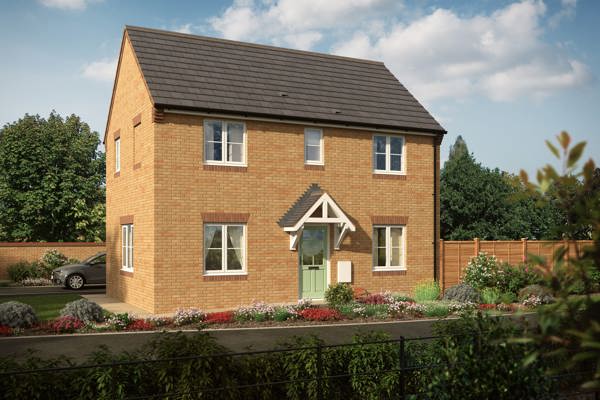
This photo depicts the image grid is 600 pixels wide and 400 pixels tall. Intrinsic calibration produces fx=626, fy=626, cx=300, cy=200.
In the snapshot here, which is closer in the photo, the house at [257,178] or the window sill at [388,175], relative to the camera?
the house at [257,178]

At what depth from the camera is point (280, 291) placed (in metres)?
19.6

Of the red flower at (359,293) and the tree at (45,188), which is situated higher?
the tree at (45,188)

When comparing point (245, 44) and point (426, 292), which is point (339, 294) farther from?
point (245, 44)

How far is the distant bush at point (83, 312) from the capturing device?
15.9 metres

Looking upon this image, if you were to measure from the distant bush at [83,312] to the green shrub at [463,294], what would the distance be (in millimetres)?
10670

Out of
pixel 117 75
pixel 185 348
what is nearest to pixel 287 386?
pixel 185 348

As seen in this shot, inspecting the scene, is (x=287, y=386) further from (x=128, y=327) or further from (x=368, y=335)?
(x=128, y=327)

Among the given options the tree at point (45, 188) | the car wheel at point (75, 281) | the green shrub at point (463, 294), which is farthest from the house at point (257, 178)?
the tree at point (45, 188)

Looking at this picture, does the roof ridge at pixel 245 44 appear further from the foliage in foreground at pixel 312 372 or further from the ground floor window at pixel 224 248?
the foliage in foreground at pixel 312 372

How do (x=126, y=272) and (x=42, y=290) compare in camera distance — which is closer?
(x=126, y=272)

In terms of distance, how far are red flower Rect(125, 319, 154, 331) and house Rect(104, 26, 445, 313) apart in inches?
84.7

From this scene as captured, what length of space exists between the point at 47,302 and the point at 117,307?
12.2ft

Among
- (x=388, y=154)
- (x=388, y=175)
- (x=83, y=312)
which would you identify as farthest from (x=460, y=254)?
(x=83, y=312)

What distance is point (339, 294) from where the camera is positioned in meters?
18.8
